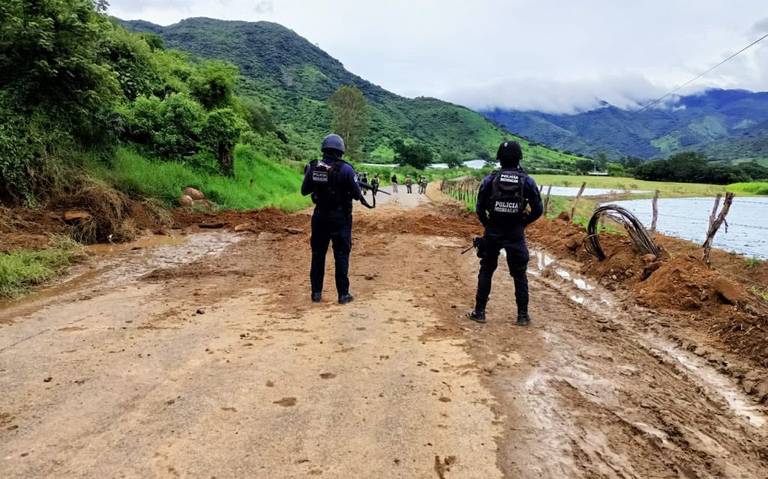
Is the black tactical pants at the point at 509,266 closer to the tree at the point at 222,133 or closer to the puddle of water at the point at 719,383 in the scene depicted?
the puddle of water at the point at 719,383

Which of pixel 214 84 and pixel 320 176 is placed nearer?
pixel 320 176

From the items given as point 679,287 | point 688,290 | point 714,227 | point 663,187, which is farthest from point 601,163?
point 688,290

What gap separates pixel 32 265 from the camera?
290 inches

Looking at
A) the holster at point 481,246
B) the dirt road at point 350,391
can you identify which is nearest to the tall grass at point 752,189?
the dirt road at point 350,391

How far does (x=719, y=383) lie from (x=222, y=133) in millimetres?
17300

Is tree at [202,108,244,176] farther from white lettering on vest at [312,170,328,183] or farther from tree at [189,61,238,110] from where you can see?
white lettering on vest at [312,170,328,183]

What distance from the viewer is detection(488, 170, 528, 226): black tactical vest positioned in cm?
583

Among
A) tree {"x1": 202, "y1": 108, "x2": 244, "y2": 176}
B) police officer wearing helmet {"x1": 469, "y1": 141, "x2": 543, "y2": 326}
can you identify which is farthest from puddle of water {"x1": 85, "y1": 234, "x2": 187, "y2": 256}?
tree {"x1": 202, "y1": 108, "x2": 244, "y2": 176}

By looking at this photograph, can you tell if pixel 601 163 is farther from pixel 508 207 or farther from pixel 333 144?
pixel 333 144

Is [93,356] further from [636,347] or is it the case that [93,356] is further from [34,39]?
[34,39]

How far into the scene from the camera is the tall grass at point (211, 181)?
45.0 feet

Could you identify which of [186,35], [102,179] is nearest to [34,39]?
[102,179]

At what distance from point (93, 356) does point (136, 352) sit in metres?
0.33

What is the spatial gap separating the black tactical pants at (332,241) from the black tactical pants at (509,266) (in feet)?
5.54
